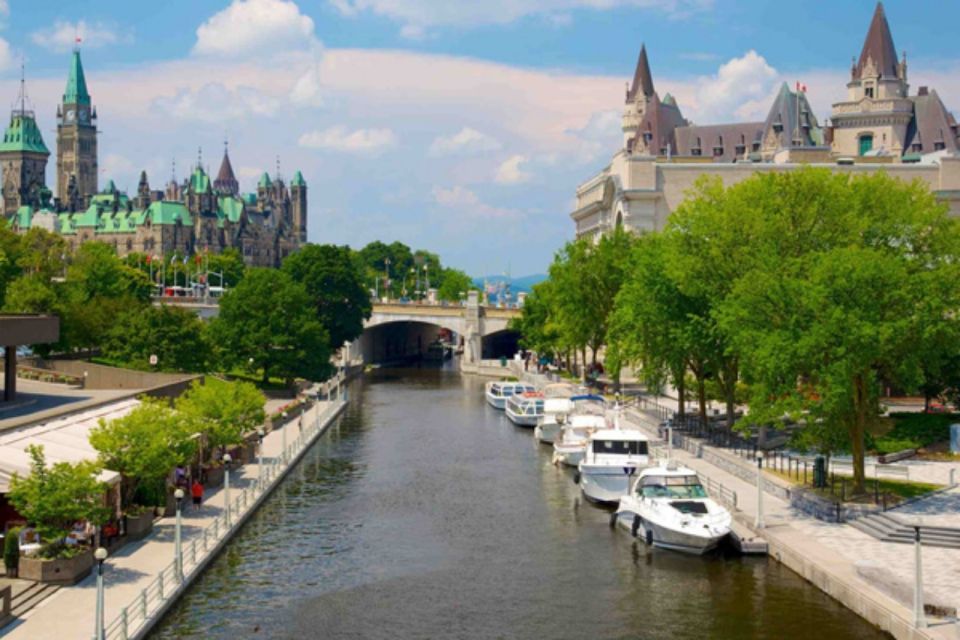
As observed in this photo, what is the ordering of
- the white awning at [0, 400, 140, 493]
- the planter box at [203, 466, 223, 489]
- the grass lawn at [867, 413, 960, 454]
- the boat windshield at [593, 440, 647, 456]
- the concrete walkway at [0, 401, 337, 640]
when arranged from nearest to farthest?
1. the concrete walkway at [0, 401, 337, 640]
2. the white awning at [0, 400, 140, 493]
3. the planter box at [203, 466, 223, 489]
4. the boat windshield at [593, 440, 647, 456]
5. the grass lawn at [867, 413, 960, 454]

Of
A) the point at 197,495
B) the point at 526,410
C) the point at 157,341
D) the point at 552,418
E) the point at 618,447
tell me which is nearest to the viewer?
the point at 197,495

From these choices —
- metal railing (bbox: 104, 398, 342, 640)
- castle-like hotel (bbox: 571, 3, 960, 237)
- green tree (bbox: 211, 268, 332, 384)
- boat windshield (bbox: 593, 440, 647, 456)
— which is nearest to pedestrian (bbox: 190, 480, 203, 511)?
metal railing (bbox: 104, 398, 342, 640)

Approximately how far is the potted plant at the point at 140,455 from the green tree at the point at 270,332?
5072 centimetres

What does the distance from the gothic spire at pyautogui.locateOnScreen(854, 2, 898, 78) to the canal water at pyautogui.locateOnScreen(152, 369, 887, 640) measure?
330 ft

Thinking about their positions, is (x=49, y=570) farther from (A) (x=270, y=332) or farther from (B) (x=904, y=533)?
(A) (x=270, y=332)

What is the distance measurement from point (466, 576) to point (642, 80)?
16240 cm

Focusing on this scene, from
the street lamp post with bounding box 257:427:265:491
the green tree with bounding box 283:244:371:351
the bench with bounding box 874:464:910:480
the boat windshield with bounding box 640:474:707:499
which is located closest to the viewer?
the boat windshield with bounding box 640:474:707:499

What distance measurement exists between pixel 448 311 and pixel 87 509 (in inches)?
4755

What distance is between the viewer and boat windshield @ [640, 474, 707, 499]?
45812mm

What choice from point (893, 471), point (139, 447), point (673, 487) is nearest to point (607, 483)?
point (673, 487)

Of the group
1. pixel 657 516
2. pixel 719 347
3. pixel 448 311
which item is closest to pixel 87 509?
pixel 657 516

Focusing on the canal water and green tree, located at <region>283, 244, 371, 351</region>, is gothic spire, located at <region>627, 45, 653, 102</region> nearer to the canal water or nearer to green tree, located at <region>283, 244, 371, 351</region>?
green tree, located at <region>283, 244, 371, 351</region>

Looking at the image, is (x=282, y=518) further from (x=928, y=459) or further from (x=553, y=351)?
(x=553, y=351)

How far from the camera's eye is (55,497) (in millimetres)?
34656
